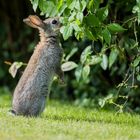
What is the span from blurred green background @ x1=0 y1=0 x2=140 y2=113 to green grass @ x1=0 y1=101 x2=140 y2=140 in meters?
1.10

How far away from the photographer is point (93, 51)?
10742mm

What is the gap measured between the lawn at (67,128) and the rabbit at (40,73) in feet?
0.77

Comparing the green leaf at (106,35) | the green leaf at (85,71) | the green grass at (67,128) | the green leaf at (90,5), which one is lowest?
the green grass at (67,128)

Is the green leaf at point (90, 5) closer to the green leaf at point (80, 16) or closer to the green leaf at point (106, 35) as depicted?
the green leaf at point (80, 16)

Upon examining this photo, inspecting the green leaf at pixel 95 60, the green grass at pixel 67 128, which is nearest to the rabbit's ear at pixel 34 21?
the green leaf at pixel 95 60

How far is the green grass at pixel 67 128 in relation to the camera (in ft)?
23.8

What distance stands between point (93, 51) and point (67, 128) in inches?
125

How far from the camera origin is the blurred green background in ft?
29.5

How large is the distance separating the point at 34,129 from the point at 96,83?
6266 mm

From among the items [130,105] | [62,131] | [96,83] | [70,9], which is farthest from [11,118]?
[96,83]

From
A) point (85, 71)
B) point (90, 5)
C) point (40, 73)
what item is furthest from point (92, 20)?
point (85, 71)

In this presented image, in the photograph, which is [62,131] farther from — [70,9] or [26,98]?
[70,9]

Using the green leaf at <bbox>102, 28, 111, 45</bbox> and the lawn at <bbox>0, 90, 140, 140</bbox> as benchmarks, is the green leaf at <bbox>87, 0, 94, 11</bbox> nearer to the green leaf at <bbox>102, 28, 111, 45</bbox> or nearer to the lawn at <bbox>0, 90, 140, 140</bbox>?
the green leaf at <bbox>102, 28, 111, 45</bbox>

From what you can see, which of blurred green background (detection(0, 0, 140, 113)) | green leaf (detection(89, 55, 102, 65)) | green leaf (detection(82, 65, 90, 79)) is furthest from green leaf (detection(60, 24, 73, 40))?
green leaf (detection(82, 65, 90, 79))
